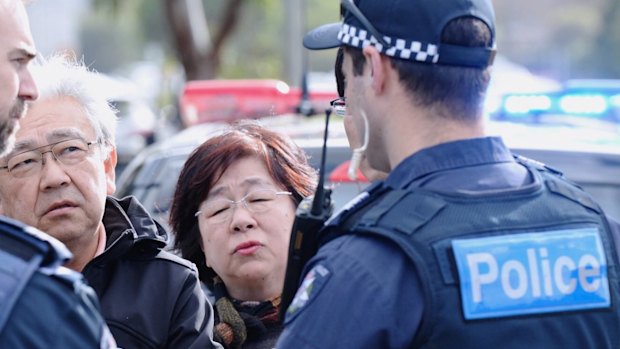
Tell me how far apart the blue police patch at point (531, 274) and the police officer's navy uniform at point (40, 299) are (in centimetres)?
72

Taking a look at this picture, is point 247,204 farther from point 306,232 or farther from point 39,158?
point 306,232

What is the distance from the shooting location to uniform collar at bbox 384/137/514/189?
2.27m

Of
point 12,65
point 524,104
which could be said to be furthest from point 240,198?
point 524,104

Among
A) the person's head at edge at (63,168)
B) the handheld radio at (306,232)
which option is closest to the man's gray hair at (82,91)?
the person's head at edge at (63,168)

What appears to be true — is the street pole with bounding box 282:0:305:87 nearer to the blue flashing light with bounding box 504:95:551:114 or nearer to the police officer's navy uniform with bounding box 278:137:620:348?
the blue flashing light with bounding box 504:95:551:114

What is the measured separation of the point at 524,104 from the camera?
8.09 m

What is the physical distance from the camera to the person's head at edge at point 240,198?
3.30m

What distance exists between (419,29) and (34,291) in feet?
3.08

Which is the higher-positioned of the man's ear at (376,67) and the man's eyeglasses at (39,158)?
the man's ear at (376,67)

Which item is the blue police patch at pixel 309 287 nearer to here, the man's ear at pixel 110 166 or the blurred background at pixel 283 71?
the blurred background at pixel 283 71

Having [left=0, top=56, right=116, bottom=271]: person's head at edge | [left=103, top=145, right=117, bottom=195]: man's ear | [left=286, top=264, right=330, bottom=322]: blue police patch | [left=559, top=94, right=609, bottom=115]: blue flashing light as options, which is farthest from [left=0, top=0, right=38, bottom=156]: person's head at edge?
[left=559, top=94, right=609, bottom=115]: blue flashing light

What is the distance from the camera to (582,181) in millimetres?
4660

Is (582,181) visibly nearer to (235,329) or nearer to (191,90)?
(235,329)

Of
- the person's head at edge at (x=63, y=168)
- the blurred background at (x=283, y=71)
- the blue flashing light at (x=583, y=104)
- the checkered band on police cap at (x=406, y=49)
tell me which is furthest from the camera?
the blue flashing light at (x=583, y=104)
